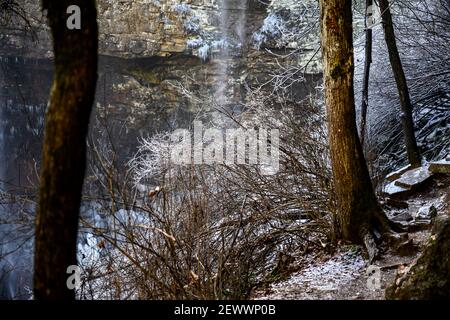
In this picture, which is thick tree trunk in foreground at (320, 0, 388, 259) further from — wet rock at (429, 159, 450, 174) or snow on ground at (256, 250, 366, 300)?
wet rock at (429, 159, 450, 174)

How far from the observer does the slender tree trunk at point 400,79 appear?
9125 millimetres

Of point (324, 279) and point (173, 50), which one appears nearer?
point (324, 279)

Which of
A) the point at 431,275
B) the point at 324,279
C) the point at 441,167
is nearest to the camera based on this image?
the point at 431,275

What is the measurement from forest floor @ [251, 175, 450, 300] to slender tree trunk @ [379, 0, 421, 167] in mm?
3722

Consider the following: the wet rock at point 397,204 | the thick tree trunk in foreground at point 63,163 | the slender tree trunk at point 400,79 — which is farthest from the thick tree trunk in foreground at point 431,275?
the slender tree trunk at point 400,79

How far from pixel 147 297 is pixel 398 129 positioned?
30.9 ft

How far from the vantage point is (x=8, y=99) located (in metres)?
23.1

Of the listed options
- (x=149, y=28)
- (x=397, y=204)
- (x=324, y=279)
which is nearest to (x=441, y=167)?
(x=397, y=204)

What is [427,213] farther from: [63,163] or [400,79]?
[63,163]

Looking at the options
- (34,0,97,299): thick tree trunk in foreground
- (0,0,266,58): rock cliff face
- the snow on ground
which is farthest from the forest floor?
(0,0,266,58): rock cliff face

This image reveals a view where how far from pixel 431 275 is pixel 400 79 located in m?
6.77

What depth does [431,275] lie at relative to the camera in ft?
10.7

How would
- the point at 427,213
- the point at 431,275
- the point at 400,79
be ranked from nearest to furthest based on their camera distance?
the point at 431,275, the point at 427,213, the point at 400,79

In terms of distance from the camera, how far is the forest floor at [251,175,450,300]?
4516 mm
